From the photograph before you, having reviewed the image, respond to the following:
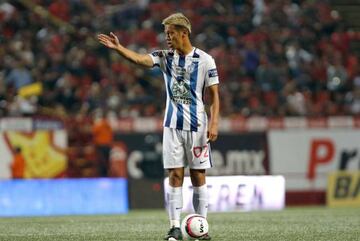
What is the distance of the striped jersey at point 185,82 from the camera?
9.20 metres

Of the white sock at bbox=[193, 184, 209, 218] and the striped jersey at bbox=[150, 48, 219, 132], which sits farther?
the white sock at bbox=[193, 184, 209, 218]

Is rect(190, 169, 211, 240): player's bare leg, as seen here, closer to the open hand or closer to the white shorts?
the white shorts

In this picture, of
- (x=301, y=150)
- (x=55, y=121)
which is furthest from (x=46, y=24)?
(x=301, y=150)

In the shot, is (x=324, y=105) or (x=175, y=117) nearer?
(x=175, y=117)

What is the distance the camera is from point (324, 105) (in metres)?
22.0

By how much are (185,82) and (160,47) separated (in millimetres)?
12939

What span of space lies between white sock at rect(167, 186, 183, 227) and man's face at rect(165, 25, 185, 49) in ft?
4.39

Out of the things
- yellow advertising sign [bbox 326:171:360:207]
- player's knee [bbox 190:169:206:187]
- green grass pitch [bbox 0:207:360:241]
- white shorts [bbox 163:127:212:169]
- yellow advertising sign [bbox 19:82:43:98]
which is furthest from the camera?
yellow advertising sign [bbox 326:171:360:207]

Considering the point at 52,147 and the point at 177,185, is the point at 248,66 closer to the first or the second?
the point at 52,147

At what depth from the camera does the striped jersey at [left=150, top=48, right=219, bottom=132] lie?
920cm

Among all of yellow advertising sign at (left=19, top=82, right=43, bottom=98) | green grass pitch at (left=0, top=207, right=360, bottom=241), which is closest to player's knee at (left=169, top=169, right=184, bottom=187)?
green grass pitch at (left=0, top=207, right=360, bottom=241)

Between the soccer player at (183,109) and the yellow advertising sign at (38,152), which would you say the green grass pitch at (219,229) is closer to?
the soccer player at (183,109)

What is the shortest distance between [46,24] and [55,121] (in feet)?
12.1

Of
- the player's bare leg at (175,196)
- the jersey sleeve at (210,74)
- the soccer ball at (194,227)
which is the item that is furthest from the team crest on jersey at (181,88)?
the soccer ball at (194,227)
